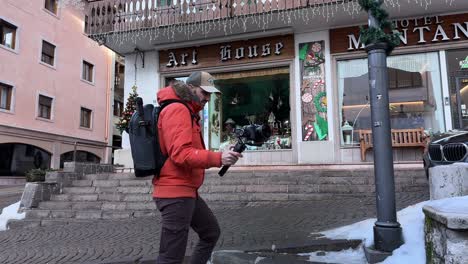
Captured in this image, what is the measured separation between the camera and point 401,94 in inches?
451

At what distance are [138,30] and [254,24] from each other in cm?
338

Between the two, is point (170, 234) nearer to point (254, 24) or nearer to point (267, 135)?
point (267, 135)

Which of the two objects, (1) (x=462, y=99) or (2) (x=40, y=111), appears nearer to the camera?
(1) (x=462, y=99)

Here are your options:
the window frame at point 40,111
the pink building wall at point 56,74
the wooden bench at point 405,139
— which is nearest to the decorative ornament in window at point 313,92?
the wooden bench at point 405,139

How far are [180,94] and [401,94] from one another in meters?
9.77

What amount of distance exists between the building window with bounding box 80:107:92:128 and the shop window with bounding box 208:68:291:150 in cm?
1583

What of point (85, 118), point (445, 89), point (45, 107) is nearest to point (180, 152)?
point (445, 89)

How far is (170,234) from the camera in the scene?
282cm

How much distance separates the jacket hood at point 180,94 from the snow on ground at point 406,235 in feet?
6.66

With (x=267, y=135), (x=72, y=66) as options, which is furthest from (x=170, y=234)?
(x=72, y=66)

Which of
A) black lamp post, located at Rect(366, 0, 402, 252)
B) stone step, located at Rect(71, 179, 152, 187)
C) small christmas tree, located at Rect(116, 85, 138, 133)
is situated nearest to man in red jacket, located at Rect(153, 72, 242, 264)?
black lamp post, located at Rect(366, 0, 402, 252)

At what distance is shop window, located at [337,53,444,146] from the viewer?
1114 cm

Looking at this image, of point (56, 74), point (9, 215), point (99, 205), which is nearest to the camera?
point (9, 215)

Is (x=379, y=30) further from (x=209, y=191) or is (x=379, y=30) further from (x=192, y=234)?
(x=209, y=191)
